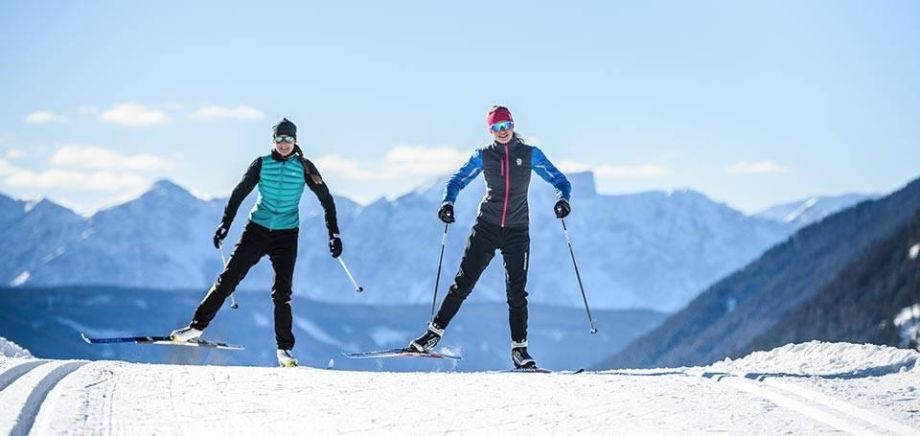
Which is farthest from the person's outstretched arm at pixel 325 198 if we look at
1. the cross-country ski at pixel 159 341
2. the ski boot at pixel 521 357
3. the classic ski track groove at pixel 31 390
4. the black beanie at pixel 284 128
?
the classic ski track groove at pixel 31 390

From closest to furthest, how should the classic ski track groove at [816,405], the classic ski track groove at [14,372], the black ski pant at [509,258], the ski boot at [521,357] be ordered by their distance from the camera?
1. the classic ski track groove at [816,405]
2. the classic ski track groove at [14,372]
3. the ski boot at [521,357]
4. the black ski pant at [509,258]

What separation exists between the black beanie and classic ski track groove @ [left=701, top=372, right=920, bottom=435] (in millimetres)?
4899

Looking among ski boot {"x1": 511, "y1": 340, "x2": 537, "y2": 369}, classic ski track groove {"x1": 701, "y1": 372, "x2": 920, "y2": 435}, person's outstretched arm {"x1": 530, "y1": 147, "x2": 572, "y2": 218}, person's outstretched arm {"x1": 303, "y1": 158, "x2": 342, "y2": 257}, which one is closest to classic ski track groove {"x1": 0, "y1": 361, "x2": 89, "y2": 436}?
person's outstretched arm {"x1": 303, "y1": 158, "x2": 342, "y2": 257}

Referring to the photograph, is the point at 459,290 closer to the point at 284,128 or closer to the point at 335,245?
the point at 335,245

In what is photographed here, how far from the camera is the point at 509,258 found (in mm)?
10914

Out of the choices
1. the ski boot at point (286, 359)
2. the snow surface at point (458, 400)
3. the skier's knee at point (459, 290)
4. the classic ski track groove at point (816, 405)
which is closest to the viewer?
the classic ski track groove at point (816, 405)

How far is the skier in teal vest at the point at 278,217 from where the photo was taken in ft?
35.6

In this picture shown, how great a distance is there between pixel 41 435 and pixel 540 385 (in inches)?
135

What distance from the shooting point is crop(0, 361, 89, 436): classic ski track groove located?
225 inches

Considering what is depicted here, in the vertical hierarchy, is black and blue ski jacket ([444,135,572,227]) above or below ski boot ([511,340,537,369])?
above

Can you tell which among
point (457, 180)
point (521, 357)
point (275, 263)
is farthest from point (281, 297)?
point (521, 357)

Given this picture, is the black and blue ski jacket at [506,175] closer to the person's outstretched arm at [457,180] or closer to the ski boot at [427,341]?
the person's outstretched arm at [457,180]

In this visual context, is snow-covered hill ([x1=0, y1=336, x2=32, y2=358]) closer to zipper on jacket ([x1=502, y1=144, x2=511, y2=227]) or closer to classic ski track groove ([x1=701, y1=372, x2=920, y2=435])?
zipper on jacket ([x1=502, y1=144, x2=511, y2=227])

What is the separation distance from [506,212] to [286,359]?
2614 mm
